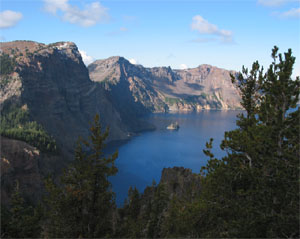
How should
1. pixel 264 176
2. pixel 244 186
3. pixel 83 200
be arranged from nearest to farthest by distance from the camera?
1. pixel 264 176
2. pixel 244 186
3. pixel 83 200

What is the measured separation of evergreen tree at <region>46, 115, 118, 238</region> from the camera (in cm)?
1989

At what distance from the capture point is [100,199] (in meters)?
20.5

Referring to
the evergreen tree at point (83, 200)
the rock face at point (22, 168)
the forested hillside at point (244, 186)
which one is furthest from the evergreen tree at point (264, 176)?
the rock face at point (22, 168)

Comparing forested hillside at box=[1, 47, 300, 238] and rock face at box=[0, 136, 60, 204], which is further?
rock face at box=[0, 136, 60, 204]

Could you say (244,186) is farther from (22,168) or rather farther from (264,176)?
(22,168)

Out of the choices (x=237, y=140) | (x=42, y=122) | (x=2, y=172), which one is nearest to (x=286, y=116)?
(x=237, y=140)

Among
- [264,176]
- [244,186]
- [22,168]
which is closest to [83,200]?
[244,186]

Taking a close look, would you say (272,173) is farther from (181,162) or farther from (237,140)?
(181,162)

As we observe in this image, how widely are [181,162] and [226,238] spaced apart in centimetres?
14775

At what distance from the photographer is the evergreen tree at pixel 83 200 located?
1989 cm

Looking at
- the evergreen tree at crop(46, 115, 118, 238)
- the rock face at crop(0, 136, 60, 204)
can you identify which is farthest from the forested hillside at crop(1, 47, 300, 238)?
the rock face at crop(0, 136, 60, 204)

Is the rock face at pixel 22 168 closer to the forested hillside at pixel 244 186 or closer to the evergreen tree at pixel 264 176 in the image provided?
the forested hillside at pixel 244 186

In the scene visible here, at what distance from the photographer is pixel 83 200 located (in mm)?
20031

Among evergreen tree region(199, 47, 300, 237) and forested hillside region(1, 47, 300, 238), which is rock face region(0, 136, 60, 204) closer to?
forested hillside region(1, 47, 300, 238)
